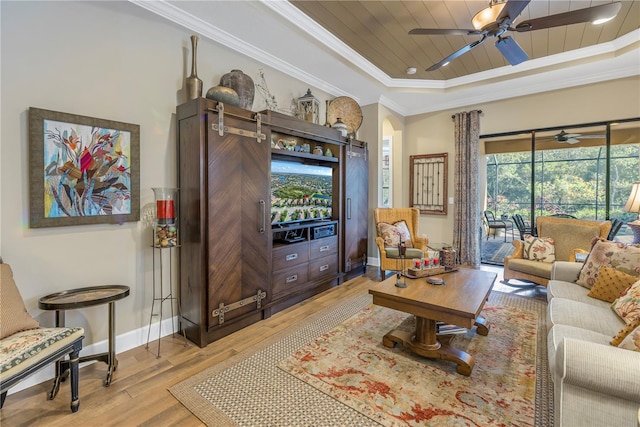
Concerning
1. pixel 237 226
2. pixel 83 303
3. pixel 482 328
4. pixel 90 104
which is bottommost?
pixel 482 328

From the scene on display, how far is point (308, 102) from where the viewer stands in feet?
12.8

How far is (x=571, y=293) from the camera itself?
2512 millimetres

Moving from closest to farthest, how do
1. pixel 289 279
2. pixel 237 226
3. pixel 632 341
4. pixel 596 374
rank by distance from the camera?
pixel 596 374 → pixel 632 341 → pixel 237 226 → pixel 289 279

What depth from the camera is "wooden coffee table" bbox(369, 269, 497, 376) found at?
2.10m

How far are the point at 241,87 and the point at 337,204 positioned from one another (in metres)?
2.01

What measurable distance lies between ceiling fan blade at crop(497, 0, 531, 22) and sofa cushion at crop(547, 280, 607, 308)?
2.30 meters

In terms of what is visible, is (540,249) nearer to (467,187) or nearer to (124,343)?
(467,187)

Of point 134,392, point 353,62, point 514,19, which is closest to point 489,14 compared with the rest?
point 514,19

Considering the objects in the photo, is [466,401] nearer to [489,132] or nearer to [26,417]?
[26,417]

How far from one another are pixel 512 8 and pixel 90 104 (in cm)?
326

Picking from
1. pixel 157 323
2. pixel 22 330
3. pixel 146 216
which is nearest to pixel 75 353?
pixel 22 330

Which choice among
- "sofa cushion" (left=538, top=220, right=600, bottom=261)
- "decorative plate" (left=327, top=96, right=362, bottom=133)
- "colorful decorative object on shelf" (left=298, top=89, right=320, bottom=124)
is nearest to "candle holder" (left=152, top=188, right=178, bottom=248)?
"colorful decorative object on shelf" (left=298, top=89, right=320, bottom=124)

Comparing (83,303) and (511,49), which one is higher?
(511,49)

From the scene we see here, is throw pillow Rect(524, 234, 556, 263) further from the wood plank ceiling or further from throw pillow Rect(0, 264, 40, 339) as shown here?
throw pillow Rect(0, 264, 40, 339)
